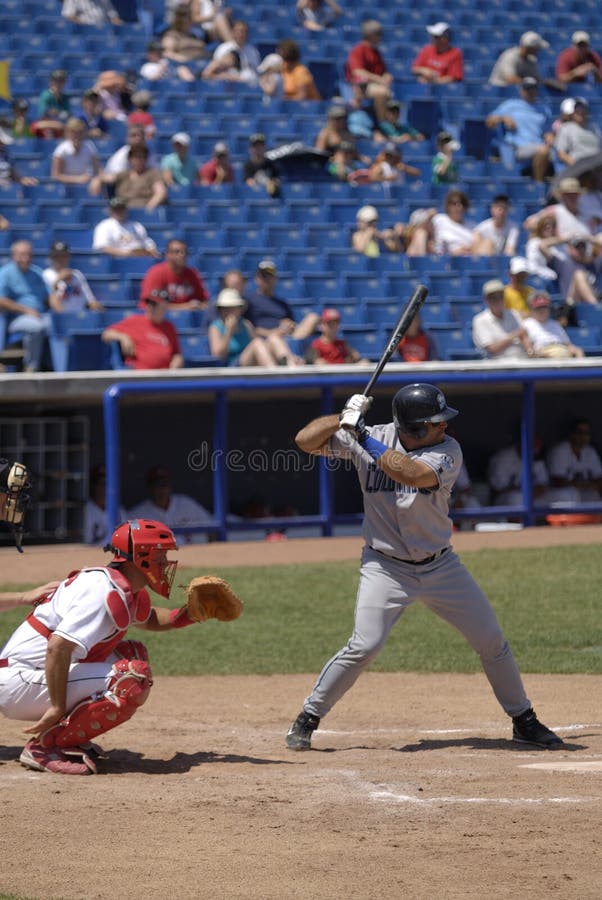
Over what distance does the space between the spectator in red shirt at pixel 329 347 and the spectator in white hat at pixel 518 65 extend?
6.78 metres

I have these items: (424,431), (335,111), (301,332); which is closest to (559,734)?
(424,431)

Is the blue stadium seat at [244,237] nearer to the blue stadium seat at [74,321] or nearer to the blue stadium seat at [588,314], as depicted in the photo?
the blue stadium seat at [74,321]

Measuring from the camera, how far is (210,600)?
18.8ft

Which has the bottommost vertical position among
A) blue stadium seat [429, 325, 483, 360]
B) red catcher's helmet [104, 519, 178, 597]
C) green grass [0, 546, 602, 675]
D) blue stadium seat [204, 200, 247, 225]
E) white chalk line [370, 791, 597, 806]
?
green grass [0, 546, 602, 675]

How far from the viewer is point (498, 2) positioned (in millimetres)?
19500

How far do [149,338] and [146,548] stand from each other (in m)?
6.43

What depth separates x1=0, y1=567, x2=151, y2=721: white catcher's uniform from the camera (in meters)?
5.36

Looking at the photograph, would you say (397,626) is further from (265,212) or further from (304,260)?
(265,212)

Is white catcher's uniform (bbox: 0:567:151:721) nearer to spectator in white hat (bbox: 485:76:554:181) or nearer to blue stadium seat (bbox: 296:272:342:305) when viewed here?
blue stadium seat (bbox: 296:272:342:305)

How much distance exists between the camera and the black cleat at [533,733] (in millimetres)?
6012

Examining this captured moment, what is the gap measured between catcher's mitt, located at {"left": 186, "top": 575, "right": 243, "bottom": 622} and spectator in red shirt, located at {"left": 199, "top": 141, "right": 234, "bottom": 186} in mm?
9276

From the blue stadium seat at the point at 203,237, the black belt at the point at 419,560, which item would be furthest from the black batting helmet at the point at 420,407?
the blue stadium seat at the point at 203,237

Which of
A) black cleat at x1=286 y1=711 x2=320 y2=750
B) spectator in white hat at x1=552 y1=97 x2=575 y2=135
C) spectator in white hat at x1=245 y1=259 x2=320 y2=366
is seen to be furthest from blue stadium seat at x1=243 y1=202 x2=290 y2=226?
black cleat at x1=286 y1=711 x2=320 y2=750

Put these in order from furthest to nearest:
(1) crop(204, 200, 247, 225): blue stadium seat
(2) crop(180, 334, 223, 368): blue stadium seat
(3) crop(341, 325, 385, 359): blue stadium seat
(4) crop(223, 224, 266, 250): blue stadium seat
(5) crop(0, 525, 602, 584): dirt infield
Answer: (1) crop(204, 200, 247, 225): blue stadium seat < (4) crop(223, 224, 266, 250): blue stadium seat < (3) crop(341, 325, 385, 359): blue stadium seat < (2) crop(180, 334, 223, 368): blue stadium seat < (5) crop(0, 525, 602, 584): dirt infield
